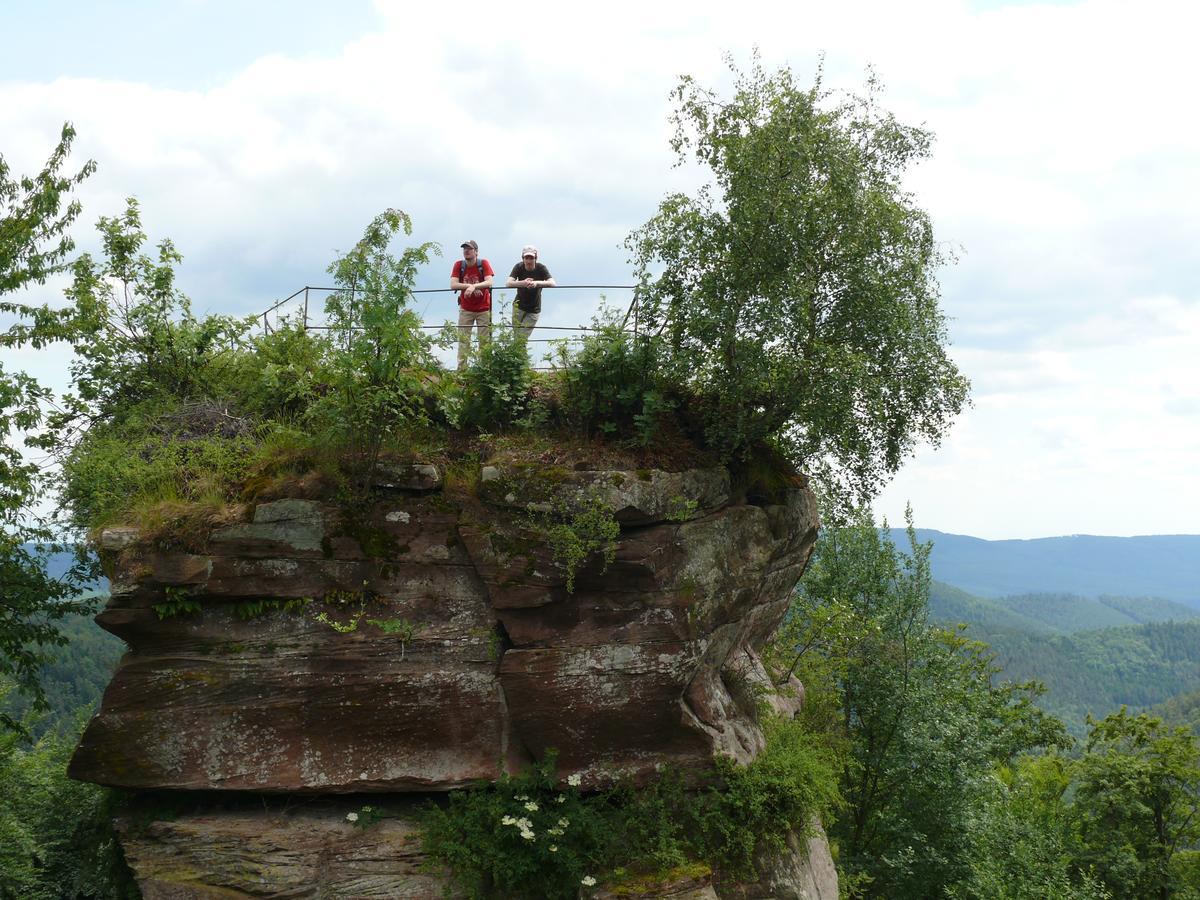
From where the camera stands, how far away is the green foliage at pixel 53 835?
1377 centimetres

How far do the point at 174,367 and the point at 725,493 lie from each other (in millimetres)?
10244

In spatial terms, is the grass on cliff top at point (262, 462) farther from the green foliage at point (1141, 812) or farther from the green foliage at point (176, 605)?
the green foliage at point (1141, 812)

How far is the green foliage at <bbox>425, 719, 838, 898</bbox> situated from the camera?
41.2 ft

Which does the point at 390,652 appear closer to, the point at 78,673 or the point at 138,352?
the point at 138,352

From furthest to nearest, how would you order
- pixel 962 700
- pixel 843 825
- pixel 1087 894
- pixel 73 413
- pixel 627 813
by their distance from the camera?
pixel 962 700 < pixel 843 825 < pixel 1087 894 < pixel 73 413 < pixel 627 813

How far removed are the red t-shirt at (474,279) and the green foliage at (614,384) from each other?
8.55ft

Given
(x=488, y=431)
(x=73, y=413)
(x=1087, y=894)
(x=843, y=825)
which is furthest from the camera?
(x=843, y=825)

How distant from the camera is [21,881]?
1576 cm

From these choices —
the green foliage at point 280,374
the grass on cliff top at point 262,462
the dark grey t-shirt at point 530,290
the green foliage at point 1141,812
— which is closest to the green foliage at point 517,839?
the grass on cliff top at point 262,462

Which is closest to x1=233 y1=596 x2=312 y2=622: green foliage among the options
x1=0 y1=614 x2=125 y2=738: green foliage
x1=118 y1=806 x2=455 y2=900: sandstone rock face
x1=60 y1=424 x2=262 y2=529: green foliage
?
x1=60 y1=424 x2=262 y2=529: green foliage

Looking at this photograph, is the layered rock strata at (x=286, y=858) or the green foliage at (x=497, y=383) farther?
the green foliage at (x=497, y=383)

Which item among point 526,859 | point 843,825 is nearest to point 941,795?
point 843,825

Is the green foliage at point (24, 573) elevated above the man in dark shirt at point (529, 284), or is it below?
below

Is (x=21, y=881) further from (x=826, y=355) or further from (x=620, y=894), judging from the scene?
(x=826, y=355)
